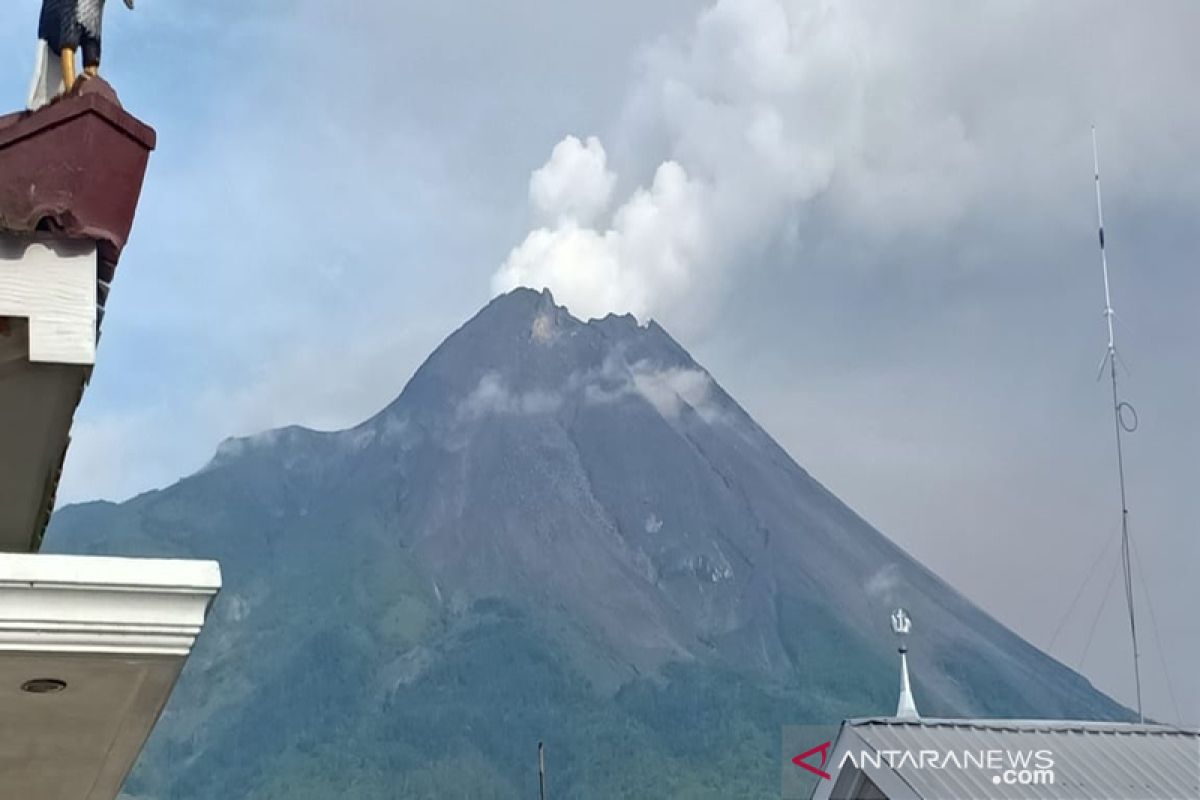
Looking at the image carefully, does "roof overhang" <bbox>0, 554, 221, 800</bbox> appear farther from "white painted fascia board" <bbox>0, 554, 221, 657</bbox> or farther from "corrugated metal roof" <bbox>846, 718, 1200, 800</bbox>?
"corrugated metal roof" <bbox>846, 718, 1200, 800</bbox>

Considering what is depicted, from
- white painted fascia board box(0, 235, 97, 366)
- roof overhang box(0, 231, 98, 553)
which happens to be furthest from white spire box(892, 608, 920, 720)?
white painted fascia board box(0, 235, 97, 366)

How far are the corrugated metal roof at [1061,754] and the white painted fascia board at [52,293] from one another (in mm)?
9577

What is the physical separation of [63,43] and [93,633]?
11.3 feet

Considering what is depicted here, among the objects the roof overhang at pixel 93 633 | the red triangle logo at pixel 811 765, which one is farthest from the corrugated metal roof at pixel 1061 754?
the roof overhang at pixel 93 633

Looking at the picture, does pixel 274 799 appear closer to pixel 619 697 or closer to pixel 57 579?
pixel 619 697

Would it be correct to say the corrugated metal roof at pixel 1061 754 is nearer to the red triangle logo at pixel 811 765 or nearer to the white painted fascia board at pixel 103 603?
the red triangle logo at pixel 811 765

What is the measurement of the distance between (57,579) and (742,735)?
18581 centimetres

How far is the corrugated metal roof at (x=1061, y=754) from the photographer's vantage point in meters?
14.6

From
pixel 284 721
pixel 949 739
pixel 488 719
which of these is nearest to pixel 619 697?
pixel 488 719

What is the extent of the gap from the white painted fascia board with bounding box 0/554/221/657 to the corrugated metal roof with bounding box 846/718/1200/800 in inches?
363

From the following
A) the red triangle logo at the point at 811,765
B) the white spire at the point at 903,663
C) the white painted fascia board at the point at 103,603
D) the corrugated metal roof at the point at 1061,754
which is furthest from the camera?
the white spire at the point at 903,663

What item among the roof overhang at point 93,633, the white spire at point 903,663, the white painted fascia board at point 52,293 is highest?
the white spire at point 903,663

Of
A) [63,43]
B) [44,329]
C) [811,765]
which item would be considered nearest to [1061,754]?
[811,765]

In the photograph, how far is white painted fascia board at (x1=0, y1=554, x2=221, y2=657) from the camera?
6.53m
